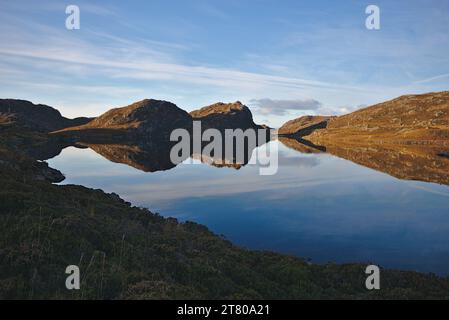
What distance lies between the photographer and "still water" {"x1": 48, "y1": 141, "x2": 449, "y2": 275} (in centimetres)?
3170

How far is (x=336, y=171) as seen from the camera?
8800 centimetres

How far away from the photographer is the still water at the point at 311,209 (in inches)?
1248

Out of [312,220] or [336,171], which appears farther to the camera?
[336,171]

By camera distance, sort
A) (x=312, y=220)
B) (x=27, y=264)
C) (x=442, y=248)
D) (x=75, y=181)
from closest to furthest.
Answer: (x=27, y=264)
(x=442, y=248)
(x=312, y=220)
(x=75, y=181)

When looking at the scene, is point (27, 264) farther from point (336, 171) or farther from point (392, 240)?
point (336, 171)

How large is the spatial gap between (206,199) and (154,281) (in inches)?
1475

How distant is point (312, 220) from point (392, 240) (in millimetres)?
9043

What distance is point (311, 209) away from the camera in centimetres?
4666

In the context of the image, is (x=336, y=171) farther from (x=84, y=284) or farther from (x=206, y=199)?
(x=84, y=284)

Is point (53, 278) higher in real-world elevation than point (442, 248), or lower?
higher
